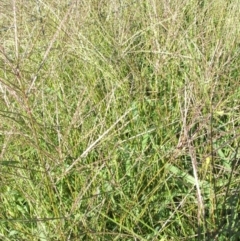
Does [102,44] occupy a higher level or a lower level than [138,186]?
higher

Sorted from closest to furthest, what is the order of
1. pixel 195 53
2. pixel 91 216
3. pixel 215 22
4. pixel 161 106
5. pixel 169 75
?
pixel 91 216 → pixel 161 106 → pixel 169 75 → pixel 195 53 → pixel 215 22

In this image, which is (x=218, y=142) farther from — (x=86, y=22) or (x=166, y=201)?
(x=86, y=22)

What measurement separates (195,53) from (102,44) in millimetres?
352

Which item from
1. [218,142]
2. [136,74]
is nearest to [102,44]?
[136,74]

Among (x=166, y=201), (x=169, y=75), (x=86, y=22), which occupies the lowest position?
(x=166, y=201)

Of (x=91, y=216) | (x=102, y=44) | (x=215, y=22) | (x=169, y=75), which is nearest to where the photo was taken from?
(x=91, y=216)

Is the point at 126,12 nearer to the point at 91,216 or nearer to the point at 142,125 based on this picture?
the point at 142,125

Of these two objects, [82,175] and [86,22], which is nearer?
[82,175]

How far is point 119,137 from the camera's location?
107 cm

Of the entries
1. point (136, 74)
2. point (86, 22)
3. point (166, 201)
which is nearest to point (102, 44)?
point (86, 22)

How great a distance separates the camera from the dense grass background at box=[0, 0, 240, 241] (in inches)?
30.0

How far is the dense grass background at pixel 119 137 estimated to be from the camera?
2.50 feet

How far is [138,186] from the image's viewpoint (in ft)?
3.11

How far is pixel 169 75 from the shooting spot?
52.1 inches
